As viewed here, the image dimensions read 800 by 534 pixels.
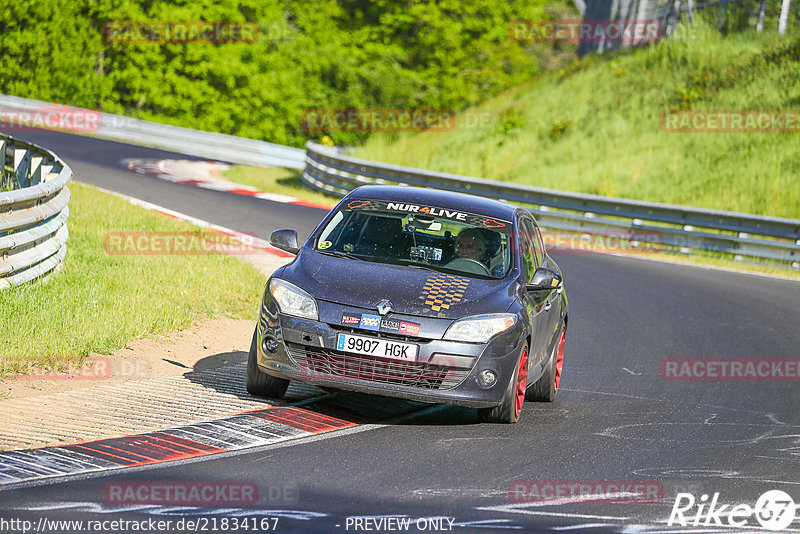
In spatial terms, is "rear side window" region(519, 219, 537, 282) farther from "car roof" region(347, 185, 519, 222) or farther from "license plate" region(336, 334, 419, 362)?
"license plate" region(336, 334, 419, 362)

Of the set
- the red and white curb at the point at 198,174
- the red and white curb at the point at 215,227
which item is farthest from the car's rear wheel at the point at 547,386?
the red and white curb at the point at 198,174

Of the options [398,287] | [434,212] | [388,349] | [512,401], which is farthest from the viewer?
[434,212]

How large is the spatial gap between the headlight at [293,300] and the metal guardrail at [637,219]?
48.7ft

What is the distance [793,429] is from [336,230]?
391cm

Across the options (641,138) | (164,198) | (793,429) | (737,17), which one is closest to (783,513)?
(793,429)

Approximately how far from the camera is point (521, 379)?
8.17m

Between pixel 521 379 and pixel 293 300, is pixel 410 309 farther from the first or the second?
pixel 521 379

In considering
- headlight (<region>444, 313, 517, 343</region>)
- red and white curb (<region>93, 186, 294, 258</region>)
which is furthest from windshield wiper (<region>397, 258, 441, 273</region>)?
red and white curb (<region>93, 186, 294, 258</region>)

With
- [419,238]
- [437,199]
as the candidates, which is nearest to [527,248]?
[437,199]

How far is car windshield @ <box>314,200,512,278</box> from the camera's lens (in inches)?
336

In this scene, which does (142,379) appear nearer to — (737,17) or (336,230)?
(336,230)

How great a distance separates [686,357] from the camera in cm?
1195

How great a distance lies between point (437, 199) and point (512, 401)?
77.4 inches

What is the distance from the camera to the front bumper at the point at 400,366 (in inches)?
298
